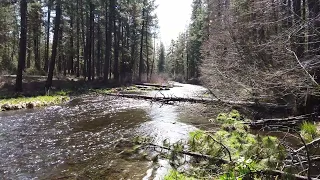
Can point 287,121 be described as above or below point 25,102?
above

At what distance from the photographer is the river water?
6.28 metres

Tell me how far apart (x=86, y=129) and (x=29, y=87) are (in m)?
13.3

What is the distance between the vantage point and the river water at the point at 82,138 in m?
6.28

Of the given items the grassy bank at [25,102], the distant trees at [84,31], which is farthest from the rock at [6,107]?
the distant trees at [84,31]

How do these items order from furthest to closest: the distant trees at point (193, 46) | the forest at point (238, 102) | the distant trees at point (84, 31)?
the distant trees at point (193, 46) < the distant trees at point (84, 31) < the forest at point (238, 102)

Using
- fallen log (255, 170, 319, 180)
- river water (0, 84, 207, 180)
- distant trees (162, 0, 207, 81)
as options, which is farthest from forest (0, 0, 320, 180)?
distant trees (162, 0, 207, 81)

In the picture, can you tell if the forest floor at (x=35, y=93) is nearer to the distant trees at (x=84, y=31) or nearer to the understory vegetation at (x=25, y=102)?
the understory vegetation at (x=25, y=102)

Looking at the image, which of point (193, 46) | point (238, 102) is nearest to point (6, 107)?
point (238, 102)

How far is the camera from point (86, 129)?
10578 millimetres

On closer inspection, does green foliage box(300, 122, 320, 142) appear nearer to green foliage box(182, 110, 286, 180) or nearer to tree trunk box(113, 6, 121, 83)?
green foliage box(182, 110, 286, 180)

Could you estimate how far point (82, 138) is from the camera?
924 cm

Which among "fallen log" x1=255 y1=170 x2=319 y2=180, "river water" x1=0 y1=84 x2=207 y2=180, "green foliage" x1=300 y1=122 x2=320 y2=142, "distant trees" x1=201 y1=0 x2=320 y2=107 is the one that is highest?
"distant trees" x1=201 y1=0 x2=320 y2=107

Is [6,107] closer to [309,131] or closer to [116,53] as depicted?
[309,131]

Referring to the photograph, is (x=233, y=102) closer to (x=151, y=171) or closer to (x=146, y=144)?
(x=146, y=144)
